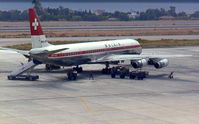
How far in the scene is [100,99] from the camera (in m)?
63.4

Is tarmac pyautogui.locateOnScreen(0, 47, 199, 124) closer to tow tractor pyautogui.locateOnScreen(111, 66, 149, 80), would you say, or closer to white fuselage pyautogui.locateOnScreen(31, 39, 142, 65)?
tow tractor pyautogui.locateOnScreen(111, 66, 149, 80)

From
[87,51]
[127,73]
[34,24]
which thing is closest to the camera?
[34,24]

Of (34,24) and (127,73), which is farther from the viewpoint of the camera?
(127,73)

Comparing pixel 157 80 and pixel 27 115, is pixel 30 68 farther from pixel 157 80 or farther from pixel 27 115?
pixel 27 115

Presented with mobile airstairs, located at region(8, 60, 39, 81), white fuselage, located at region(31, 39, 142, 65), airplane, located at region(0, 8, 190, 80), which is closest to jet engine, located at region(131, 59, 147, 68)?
airplane, located at region(0, 8, 190, 80)

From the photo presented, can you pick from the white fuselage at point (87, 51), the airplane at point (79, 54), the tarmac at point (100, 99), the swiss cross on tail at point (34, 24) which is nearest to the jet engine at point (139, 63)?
the airplane at point (79, 54)

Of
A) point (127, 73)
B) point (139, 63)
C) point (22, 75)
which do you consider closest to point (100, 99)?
point (127, 73)

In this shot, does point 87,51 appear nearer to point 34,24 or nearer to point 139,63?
point 139,63

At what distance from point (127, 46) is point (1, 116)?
42072 mm

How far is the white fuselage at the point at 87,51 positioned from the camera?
262 ft

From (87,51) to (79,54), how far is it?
1.85 metres

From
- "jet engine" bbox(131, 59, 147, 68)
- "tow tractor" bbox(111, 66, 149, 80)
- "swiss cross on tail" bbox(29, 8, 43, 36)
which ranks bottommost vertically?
"tow tractor" bbox(111, 66, 149, 80)

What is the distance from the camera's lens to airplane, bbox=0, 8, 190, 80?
78.5 metres

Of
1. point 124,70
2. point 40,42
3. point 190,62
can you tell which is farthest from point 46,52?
point 190,62
